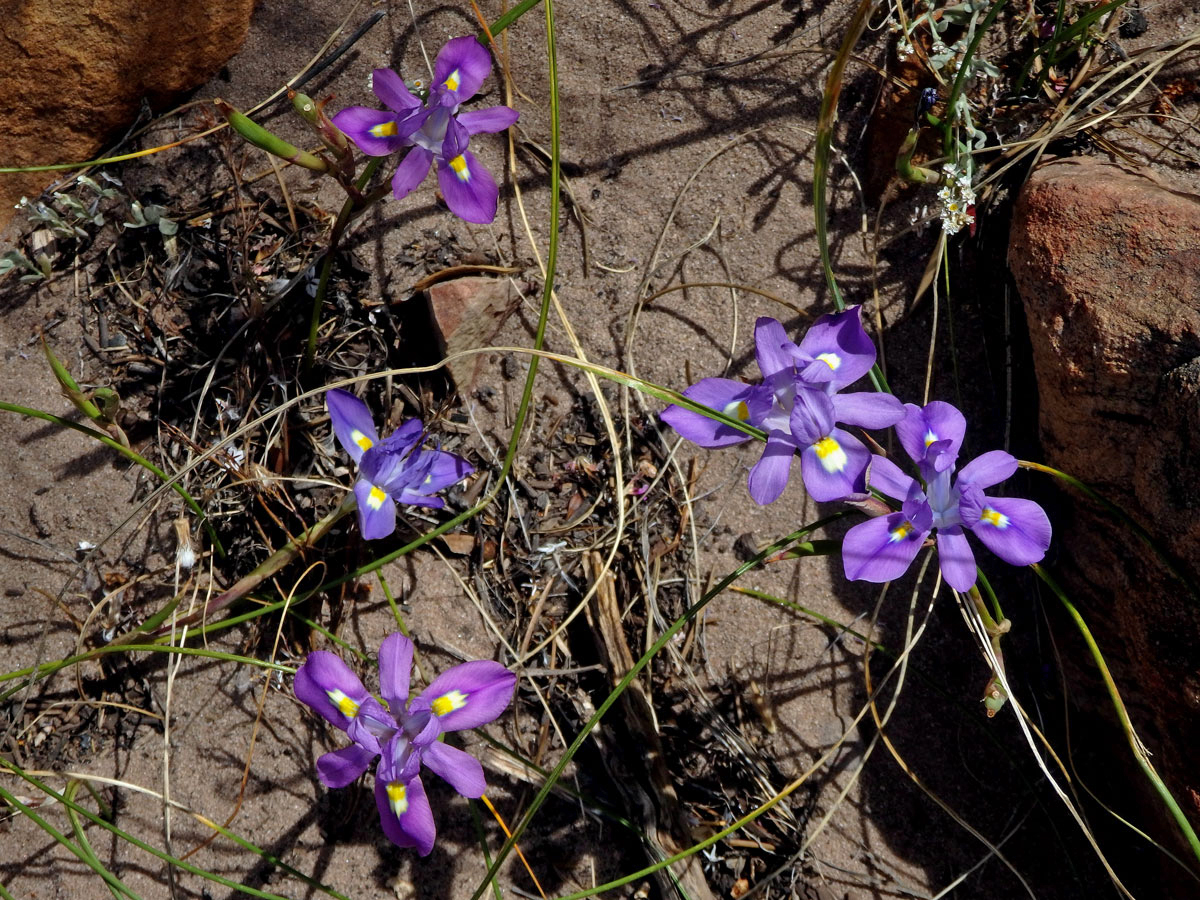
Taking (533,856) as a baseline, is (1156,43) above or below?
above

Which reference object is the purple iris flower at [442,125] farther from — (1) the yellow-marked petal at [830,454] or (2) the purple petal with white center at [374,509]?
(1) the yellow-marked petal at [830,454]

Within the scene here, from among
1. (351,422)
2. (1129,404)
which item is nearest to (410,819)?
(351,422)

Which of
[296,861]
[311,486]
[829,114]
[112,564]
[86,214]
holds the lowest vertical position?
[296,861]

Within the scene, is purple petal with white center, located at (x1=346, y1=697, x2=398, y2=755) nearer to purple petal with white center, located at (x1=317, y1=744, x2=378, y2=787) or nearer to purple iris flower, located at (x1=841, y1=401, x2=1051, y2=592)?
purple petal with white center, located at (x1=317, y1=744, x2=378, y2=787)

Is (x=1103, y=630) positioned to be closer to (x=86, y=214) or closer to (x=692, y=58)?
(x=692, y=58)

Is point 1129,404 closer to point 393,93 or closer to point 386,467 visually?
point 386,467

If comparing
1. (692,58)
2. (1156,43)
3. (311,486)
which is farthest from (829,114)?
(311,486)

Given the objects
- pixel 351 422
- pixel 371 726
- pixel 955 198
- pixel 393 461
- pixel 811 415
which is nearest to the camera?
pixel 811 415
